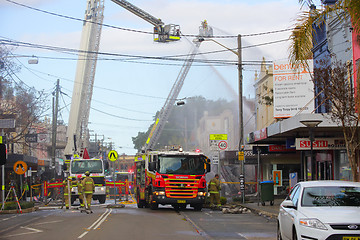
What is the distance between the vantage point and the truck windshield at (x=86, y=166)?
33.8 meters

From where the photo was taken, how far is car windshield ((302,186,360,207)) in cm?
1067

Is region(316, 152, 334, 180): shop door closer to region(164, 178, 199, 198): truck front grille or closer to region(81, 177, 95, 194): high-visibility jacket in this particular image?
region(164, 178, 199, 198): truck front grille

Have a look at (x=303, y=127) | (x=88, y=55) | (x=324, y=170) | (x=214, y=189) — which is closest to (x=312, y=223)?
(x=303, y=127)

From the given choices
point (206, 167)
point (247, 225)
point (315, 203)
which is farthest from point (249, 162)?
point (315, 203)

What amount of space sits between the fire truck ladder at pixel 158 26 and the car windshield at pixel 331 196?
25.6 meters

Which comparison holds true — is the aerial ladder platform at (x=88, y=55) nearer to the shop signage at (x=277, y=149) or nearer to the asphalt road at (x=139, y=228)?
the shop signage at (x=277, y=149)

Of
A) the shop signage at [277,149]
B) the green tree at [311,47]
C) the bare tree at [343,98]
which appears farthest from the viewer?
the shop signage at [277,149]

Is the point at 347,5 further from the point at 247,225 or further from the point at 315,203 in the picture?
the point at 247,225

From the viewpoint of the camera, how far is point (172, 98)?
40.5m

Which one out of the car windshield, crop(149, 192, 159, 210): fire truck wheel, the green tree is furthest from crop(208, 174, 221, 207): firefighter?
the car windshield

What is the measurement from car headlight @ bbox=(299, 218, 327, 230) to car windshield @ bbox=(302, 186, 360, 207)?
0.78m

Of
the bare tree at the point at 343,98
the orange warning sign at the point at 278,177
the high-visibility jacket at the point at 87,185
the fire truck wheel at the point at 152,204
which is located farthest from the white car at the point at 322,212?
the orange warning sign at the point at 278,177

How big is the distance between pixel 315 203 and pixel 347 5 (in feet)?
21.1

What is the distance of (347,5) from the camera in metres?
14.8
